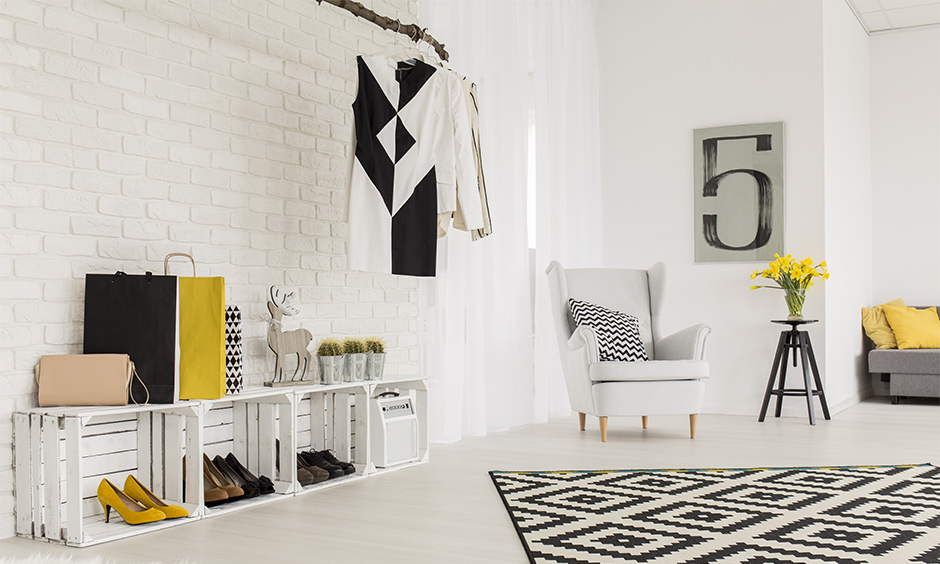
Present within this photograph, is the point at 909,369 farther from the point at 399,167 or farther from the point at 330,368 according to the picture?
the point at 330,368

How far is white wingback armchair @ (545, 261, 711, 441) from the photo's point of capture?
4430 mm

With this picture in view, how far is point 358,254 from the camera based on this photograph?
356 cm

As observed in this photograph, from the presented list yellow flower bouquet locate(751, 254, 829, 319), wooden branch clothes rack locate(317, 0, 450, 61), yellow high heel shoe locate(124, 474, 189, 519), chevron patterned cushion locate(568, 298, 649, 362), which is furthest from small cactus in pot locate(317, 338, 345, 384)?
yellow flower bouquet locate(751, 254, 829, 319)

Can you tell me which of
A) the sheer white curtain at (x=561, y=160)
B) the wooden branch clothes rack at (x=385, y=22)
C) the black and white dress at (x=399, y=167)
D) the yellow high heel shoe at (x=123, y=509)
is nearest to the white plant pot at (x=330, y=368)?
the black and white dress at (x=399, y=167)

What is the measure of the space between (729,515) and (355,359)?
1.57 metres

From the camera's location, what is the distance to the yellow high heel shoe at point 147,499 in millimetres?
2705

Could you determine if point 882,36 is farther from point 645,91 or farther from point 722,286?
point 722,286

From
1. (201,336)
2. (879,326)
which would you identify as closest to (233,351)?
(201,336)

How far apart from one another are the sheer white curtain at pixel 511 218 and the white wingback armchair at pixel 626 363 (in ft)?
1.21

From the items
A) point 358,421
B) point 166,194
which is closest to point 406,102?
point 166,194

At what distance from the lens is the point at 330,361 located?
11.3 feet

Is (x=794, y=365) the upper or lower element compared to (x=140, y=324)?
→ lower

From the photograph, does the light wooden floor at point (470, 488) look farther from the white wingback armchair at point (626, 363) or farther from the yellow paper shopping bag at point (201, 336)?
the yellow paper shopping bag at point (201, 336)

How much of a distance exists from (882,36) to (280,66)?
215 inches
